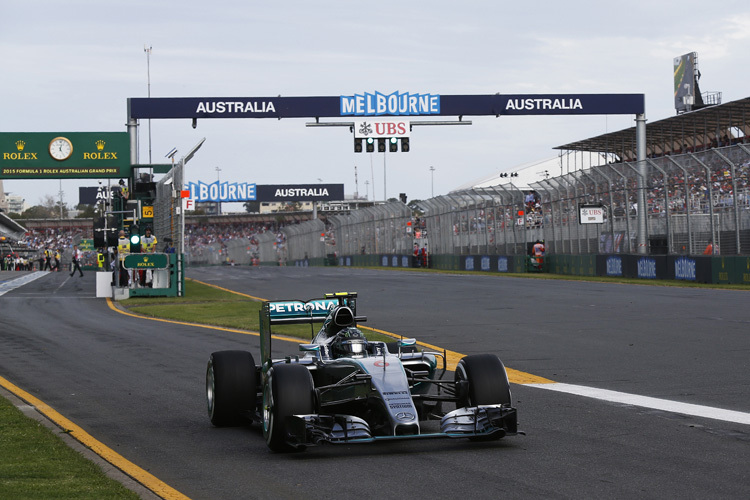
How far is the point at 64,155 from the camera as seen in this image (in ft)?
111

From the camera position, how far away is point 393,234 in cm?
5644

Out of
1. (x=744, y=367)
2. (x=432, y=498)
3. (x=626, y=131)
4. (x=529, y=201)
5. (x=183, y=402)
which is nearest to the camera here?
(x=432, y=498)

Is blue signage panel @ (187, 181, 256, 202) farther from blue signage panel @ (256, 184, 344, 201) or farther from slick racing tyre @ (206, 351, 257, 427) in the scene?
slick racing tyre @ (206, 351, 257, 427)

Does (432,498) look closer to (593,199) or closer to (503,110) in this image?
(593,199)

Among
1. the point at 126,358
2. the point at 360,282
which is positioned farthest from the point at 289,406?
the point at 360,282

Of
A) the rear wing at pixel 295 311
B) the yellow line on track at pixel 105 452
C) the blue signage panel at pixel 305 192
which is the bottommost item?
the yellow line on track at pixel 105 452

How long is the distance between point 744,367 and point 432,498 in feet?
21.6

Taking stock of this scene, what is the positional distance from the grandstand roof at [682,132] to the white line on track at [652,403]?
122 ft

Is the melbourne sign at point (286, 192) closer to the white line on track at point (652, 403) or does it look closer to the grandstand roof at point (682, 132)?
the grandstand roof at point (682, 132)

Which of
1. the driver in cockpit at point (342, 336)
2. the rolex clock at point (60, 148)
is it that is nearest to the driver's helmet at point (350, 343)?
the driver in cockpit at point (342, 336)

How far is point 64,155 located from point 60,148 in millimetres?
293

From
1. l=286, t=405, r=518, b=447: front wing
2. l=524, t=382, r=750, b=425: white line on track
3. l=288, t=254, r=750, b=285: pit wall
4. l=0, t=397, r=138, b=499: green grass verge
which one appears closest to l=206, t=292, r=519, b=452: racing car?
l=286, t=405, r=518, b=447: front wing

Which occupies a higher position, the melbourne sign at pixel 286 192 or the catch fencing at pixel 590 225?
the melbourne sign at pixel 286 192

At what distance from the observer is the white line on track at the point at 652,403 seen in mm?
8039
